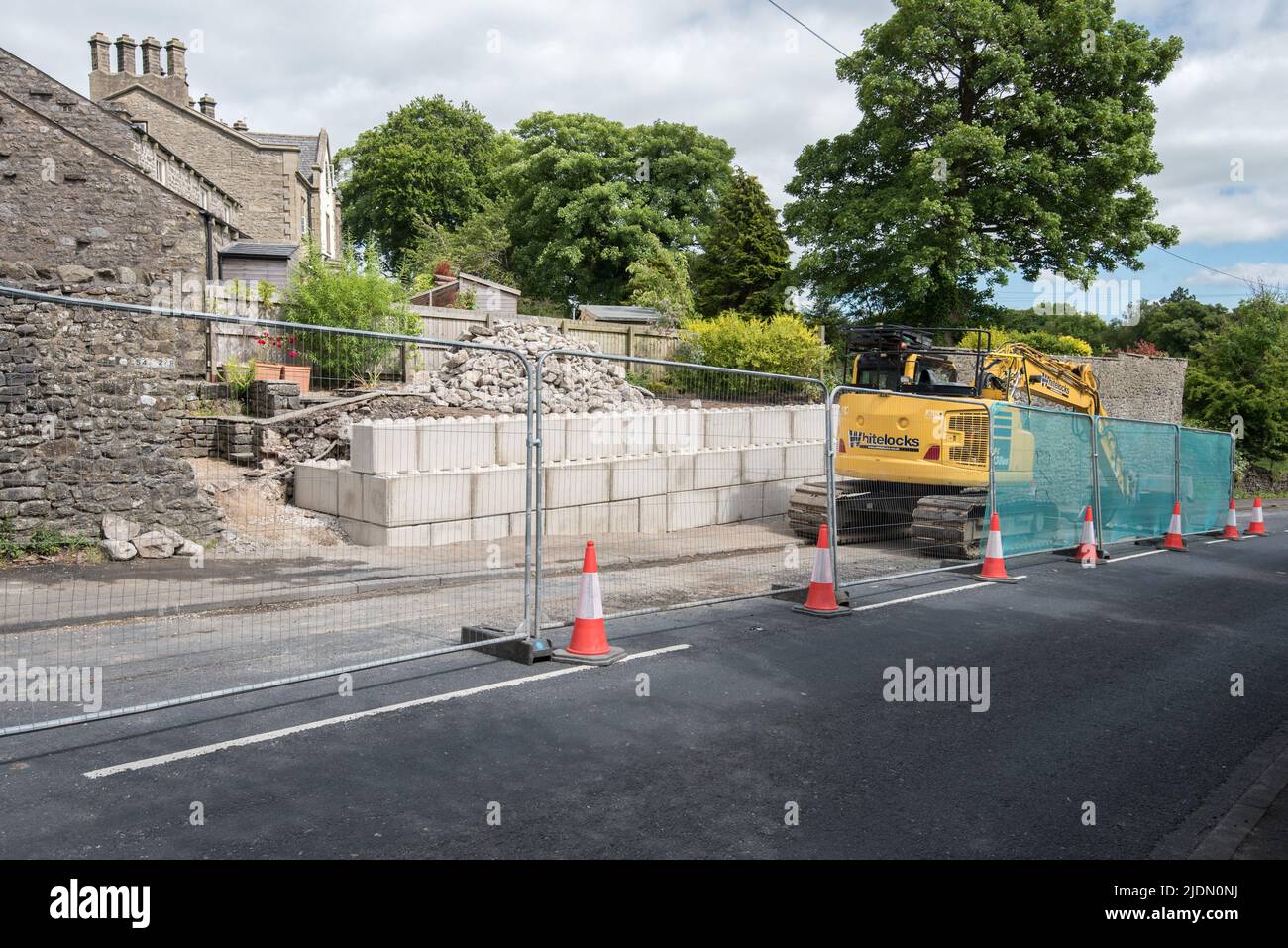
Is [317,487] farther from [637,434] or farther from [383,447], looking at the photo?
[637,434]

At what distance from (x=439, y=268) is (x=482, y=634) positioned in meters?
32.0

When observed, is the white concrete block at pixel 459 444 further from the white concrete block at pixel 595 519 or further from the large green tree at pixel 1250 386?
the large green tree at pixel 1250 386

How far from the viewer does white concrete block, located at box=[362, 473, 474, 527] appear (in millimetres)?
12062

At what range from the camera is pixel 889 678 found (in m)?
6.95

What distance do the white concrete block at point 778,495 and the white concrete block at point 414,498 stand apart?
6049 mm

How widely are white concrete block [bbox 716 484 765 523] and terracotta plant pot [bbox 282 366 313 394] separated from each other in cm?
674

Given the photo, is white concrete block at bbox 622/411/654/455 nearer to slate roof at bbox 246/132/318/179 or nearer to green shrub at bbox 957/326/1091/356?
green shrub at bbox 957/326/1091/356

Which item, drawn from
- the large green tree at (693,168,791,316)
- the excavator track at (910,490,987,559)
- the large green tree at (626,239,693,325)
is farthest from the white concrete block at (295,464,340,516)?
the large green tree at (693,168,791,316)

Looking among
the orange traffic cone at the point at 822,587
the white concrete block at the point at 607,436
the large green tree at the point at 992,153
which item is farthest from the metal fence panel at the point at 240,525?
the large green tree at the point at 992,153

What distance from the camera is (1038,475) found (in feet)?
43.2

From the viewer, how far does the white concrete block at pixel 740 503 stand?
1612 centimetres

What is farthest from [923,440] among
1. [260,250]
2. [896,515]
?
[260,250]
